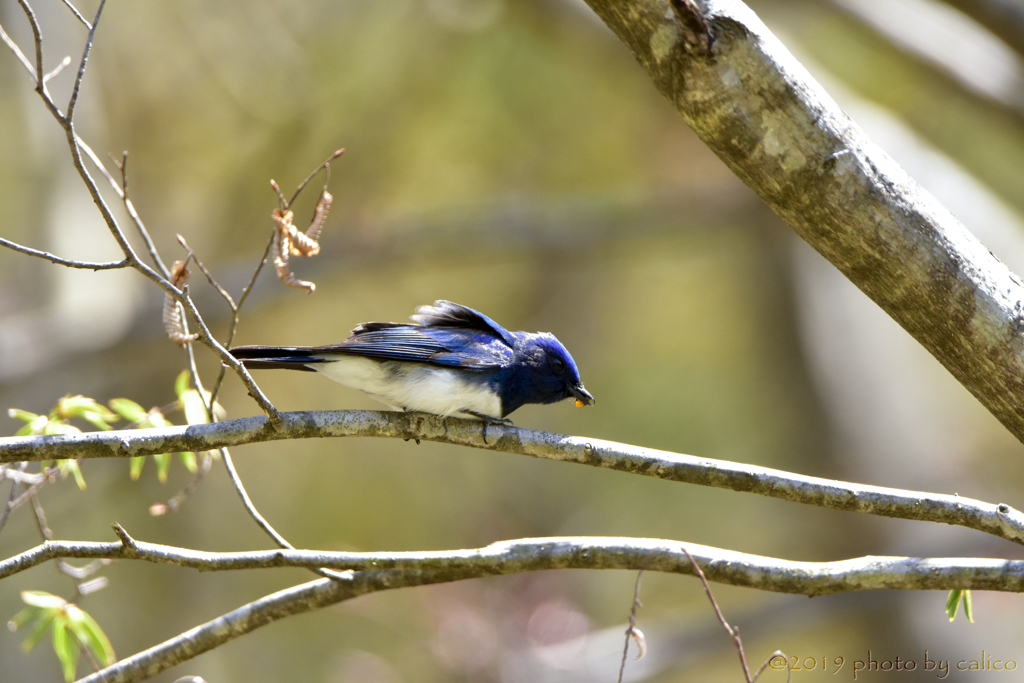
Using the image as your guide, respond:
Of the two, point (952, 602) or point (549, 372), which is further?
point (549, 372)

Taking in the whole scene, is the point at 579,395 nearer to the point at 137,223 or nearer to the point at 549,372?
the point at 549,372

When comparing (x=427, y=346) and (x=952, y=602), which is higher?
(x=427, y=346)

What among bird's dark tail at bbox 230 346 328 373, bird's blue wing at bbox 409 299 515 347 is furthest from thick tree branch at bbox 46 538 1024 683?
bird's blue wing at bbox 409 299 515 347

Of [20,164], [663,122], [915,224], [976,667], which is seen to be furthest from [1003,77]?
[20,164]

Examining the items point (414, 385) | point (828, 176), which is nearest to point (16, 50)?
point (414, 385)

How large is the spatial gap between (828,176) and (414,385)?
1684mm

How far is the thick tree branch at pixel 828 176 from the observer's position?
77.2 inches

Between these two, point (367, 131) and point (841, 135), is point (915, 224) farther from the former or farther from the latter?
point (367, 131)

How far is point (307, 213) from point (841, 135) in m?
7.69

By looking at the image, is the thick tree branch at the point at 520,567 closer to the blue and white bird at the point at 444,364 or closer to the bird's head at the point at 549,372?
the blue and white bird at the point at 444,364

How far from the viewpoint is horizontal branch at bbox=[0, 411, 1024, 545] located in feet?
6.93

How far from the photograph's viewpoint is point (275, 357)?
9.39 feet

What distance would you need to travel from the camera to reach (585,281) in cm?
1020

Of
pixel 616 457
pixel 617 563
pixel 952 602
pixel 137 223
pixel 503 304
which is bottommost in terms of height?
pixel 952 602
